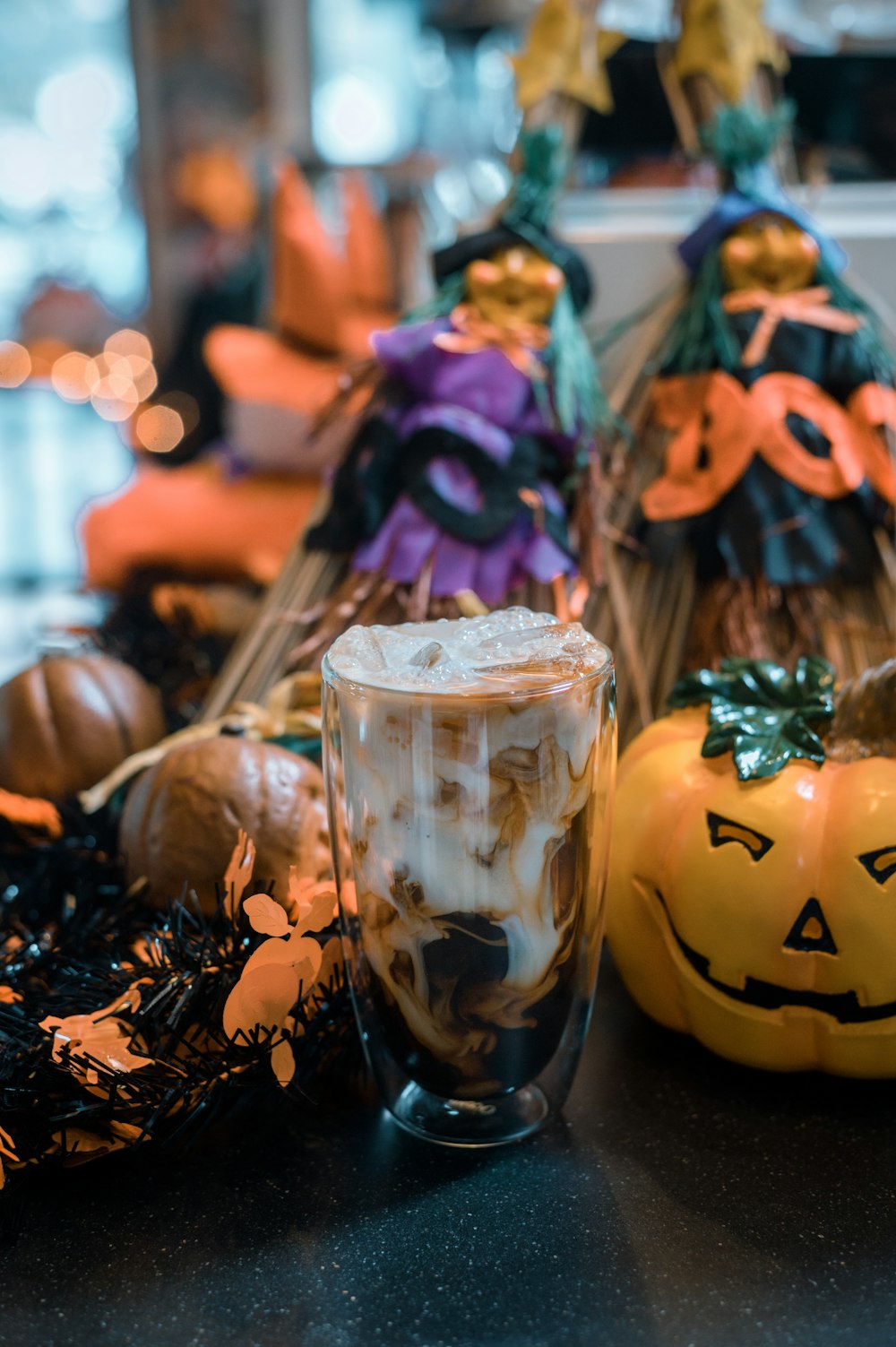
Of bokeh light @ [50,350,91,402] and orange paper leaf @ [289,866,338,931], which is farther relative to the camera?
bokeh light @ [50,350,91,402]

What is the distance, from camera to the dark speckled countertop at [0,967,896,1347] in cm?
47

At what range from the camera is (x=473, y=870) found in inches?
20.5

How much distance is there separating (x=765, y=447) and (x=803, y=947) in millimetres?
392

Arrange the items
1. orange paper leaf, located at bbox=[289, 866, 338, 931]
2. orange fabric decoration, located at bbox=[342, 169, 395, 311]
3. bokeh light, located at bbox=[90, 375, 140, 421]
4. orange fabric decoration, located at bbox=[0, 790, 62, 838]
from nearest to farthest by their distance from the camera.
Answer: orange paper leaf, located at bbox=[289, 866, 338, 931] < orange fabric decoration, located at bbox=[0, 790, 62, 838] < orange fabric decoration, located at bbox=[342, 169, 395, 311] < bokeh light, located at bbox=[90, 375, 140, 421]

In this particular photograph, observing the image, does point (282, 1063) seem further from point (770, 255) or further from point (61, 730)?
point (770, 255)

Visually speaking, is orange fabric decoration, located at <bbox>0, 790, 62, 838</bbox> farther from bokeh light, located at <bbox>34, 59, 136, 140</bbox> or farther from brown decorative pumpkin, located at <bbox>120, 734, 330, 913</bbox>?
bokeh light, located at <bbox>34, 59, 136, 140</bbox>

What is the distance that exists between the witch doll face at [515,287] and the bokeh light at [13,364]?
7.21ft

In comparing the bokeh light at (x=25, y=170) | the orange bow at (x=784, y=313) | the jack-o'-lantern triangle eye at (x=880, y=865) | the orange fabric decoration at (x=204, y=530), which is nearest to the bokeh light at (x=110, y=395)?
the bokeh light at (x=25, y=170)

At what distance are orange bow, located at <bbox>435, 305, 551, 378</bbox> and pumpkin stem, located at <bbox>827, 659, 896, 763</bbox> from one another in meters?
0.36

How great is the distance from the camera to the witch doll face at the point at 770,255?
34.2 inches

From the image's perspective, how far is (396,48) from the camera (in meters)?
2.99

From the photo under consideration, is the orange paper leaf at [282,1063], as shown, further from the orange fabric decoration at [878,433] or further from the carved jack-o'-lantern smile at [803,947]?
the orange fabric decoration at [878,433]

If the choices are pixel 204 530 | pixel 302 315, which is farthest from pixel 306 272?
pixel 204 530

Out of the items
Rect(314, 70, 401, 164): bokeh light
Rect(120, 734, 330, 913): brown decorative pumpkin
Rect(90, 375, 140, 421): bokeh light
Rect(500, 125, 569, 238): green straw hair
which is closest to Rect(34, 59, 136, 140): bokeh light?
Rect(314, 70, 401, 164): bokeh light
